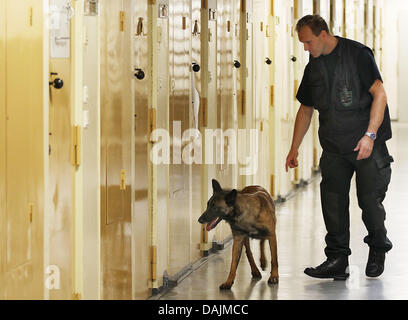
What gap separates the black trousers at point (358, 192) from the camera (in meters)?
5.96

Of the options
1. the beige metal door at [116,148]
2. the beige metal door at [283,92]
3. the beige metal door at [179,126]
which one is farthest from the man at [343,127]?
the beige metal door at [283,92]

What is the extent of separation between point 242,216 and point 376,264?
104 cm

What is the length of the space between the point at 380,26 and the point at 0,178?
813 inches

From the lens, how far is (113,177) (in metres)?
5.07

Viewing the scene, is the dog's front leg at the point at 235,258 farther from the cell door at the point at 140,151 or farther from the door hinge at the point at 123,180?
the door hinge at the point at 123,180

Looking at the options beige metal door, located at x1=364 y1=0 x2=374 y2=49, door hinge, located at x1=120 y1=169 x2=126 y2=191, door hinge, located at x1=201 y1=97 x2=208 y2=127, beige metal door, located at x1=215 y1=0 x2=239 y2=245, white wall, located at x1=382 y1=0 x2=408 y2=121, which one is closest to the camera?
door hinge, located at x1=120 y1=169 x2=126 y2=191

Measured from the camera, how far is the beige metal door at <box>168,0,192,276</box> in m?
6.22

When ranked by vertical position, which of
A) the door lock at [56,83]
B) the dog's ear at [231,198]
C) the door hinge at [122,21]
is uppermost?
the door hinge at [122,21]

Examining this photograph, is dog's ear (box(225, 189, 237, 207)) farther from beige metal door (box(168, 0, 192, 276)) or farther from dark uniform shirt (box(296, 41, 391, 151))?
dark uniform shirt (box(296, 41, 391, 151))

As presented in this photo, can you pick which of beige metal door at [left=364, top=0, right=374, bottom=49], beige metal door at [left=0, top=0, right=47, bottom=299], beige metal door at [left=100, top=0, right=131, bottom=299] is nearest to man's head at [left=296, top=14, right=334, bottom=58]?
beige metal door at [left=100, top=0, right=131, bottom=299]

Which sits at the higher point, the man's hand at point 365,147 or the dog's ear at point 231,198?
the man's hand at point 365,147

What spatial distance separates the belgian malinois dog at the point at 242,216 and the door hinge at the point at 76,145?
54.3 inches

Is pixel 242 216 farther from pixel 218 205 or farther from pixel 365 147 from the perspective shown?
pixel 365 147

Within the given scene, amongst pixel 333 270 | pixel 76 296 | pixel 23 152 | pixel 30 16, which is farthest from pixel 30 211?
pixel 333 270
